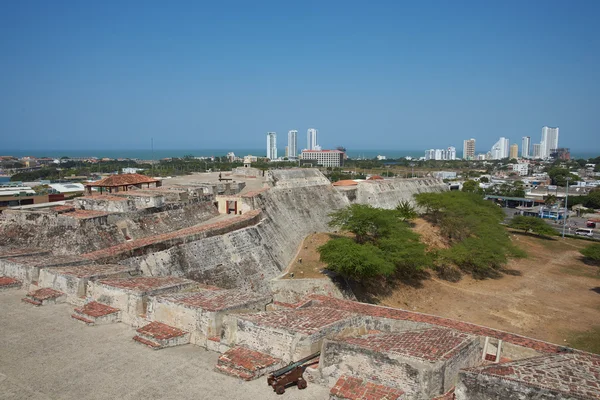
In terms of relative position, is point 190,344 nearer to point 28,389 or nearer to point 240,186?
point 28,389

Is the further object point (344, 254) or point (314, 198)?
point (314, 198)

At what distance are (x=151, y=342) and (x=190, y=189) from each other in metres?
16.8

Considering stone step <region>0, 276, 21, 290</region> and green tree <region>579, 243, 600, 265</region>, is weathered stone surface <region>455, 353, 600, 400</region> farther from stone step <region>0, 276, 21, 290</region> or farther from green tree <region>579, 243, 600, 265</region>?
green tree <region>579, 243, 600, 265</region>

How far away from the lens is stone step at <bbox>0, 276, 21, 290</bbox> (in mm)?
10086

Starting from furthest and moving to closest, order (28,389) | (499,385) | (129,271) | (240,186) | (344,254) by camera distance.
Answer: (240,186), (344,254), (129,271), (28,389), (499,385)

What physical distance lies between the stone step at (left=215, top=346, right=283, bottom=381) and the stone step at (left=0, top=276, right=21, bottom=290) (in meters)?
6.45

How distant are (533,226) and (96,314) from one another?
37.1 metres

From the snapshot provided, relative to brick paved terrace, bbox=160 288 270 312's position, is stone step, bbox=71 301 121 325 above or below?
below

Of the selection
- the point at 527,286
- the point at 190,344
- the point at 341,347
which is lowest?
the point at 527,286

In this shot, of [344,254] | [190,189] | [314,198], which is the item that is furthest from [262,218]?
[314,198]

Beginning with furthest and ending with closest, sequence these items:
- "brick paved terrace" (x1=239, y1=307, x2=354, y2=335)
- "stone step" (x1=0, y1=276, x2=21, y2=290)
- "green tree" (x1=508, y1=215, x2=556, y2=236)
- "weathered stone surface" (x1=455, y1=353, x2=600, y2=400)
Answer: "green tree" (x1=508, y1=215, x2=556, y2=236) < "stone step" (x1=0, y1=276, x2=21, y2=290) < "brick paved terrace" (x1=239, y1=307, x2=354, y2=335) < "weathered stone surface" (x1=455, y1=353, x2=600, y2=400)

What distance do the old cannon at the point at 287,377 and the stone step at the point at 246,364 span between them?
0.33 m

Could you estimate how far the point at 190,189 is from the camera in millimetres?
23672

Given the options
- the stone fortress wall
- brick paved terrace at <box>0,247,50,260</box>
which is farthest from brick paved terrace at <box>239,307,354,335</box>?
brick paved terrace at <box>0,247,50,260</box>
